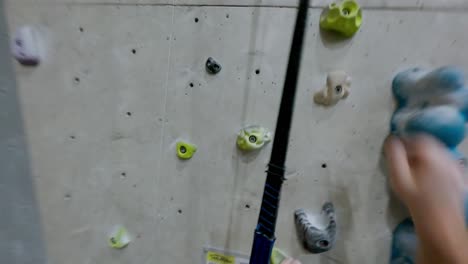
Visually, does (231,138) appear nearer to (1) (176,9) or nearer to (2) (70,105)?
(1) (176,9)

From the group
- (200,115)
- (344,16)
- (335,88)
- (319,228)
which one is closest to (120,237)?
(200,115)

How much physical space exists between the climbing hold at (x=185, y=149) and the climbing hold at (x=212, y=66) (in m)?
0.21

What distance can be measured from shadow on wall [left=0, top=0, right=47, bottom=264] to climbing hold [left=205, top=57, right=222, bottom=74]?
58 cm

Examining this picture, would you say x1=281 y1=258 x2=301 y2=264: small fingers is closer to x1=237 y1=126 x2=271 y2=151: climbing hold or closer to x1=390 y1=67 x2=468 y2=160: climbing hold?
x1=237 y1=126 x2=271 y2=151: climbing hold

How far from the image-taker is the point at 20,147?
89 centimetres

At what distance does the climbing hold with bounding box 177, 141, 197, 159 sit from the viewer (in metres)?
0.78

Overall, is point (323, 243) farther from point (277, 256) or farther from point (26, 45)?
point (26, 45)

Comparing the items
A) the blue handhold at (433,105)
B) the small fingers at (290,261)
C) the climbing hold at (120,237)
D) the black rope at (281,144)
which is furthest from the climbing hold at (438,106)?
the climbing hold at (120,237)

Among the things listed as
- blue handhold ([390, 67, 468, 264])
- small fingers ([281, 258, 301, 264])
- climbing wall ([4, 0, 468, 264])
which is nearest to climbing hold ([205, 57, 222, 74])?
climbing wall ([4, 0, 468, 264])

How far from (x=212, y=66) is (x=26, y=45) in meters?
0.52

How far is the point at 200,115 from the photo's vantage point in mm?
769

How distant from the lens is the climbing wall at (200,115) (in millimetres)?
680

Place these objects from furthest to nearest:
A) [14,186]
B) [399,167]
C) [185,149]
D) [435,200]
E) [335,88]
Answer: [14,186] → [185,149] → [335,88] → [399,167] → [435,200]

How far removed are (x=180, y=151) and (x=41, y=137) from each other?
1.44 ft
